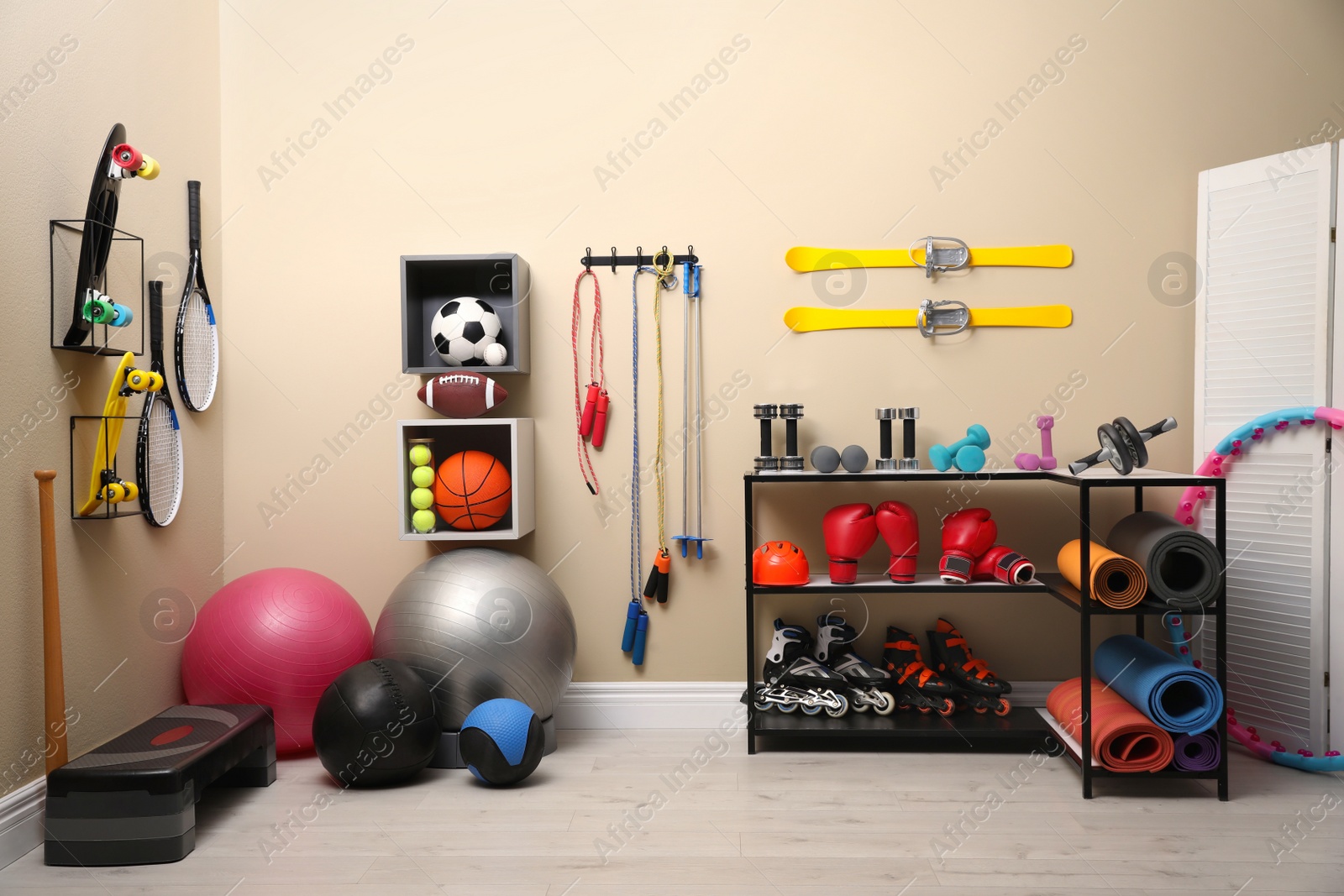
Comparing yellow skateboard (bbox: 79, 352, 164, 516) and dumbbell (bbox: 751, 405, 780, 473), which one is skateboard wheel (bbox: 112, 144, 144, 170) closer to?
yellow skateboard (bbox: 79, 352, 164, 516)

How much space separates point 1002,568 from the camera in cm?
271

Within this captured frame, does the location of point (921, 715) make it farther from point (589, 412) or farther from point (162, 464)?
point (162, 464)

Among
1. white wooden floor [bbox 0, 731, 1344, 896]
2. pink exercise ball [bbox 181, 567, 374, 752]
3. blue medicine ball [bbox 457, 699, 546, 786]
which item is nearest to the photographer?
white wooden floor [bbox 0, 731, 1344, 896]

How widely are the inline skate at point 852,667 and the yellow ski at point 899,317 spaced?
1033mm

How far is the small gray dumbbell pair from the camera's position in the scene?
2.73 m

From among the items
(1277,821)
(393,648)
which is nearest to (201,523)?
(393,648)

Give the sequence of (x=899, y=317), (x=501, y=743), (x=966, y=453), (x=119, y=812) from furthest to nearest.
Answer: (x=899, y=317), (x=966, y=453), (x=501, y=743), (x=119, y=812)

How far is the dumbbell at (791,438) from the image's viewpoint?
9.20 feet

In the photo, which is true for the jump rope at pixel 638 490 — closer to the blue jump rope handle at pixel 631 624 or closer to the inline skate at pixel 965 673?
the blue jump rope handle at pixel 631 624

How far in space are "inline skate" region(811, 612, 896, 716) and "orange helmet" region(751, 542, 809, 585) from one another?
0.31 m

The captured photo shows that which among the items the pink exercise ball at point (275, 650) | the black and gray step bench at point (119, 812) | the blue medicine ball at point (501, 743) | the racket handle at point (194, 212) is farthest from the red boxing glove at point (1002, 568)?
the racket handle at point (194, 212)

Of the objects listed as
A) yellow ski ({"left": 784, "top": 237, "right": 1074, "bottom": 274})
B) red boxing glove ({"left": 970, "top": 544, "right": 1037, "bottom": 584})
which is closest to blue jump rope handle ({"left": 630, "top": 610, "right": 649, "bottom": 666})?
red boxing glove ({"left": 970, "top": 544, "right": 1037, "bottom": 584})

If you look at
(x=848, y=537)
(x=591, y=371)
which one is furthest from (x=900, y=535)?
(x=591, y=371)

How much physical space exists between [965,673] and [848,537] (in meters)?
0.66
